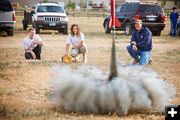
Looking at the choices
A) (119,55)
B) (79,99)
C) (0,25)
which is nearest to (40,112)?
(79,99)

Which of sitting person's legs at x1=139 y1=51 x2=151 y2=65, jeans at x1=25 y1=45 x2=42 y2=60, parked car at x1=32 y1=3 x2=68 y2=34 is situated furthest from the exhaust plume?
parked car at x1=32 y1=3 x2=68 y2=34

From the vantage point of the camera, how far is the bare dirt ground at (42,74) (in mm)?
6168

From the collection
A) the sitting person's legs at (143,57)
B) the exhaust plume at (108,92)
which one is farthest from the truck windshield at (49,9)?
the exhaust plume at (108,92)

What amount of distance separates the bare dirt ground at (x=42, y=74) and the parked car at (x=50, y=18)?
2881 millimetres

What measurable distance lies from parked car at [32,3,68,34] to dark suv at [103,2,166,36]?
2.37m

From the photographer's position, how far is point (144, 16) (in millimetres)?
20688

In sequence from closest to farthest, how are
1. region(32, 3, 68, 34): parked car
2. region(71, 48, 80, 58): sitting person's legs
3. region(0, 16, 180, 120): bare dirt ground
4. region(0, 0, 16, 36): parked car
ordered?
region(0, 16, 180, 120): bare dirt ground, region(71, 48, 80, 58): sitting person's legs, region(0, 0, 16, 36): parked car, region(32, 3, 68, 34): parked car

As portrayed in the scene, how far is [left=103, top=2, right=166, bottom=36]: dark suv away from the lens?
2080 centimetres

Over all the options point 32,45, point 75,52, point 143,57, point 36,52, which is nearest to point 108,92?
point 143,57

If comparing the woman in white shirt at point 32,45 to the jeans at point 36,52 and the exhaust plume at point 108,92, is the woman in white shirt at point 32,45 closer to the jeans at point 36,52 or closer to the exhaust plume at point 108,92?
the jeans at point 36,52

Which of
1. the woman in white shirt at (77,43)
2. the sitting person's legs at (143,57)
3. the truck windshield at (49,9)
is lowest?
the sitting person's legs at (143,57)

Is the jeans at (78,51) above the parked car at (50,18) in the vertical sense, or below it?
below

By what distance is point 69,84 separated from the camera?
250 inches

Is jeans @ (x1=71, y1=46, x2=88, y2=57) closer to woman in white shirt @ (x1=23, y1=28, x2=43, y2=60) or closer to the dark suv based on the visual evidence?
woman in white shirt @ (x1=23, y1=28, x2=43, y2=60)
